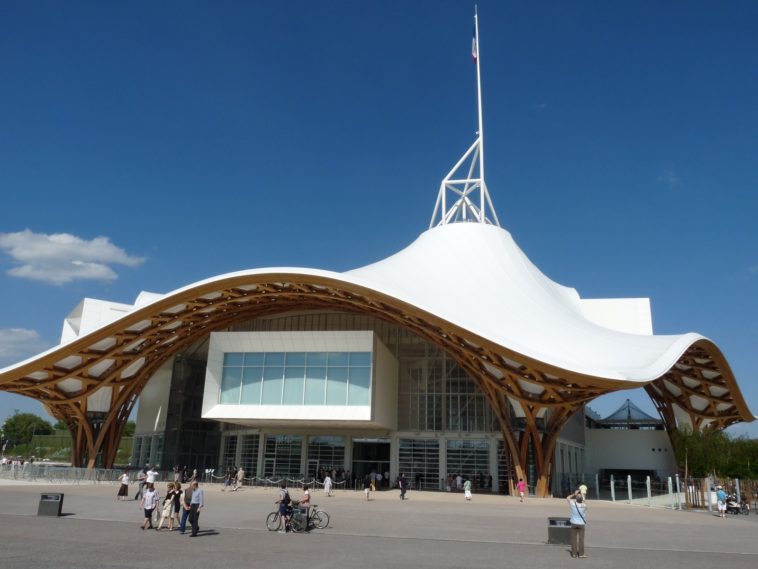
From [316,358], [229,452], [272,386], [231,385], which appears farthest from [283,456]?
[316,358]

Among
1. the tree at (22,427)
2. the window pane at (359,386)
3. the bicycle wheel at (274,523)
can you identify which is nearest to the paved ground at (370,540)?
the bicycle wheel at (274,523)

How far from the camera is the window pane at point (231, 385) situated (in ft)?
123

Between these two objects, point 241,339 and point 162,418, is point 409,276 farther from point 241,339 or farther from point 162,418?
point 162,418

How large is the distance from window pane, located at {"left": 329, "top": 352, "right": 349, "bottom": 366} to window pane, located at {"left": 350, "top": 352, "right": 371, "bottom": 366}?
338 millimetres

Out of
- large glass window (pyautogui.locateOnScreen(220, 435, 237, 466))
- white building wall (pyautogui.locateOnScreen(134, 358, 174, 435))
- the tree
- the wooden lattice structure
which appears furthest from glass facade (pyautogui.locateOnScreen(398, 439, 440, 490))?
the tree

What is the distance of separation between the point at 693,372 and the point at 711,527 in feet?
72.9

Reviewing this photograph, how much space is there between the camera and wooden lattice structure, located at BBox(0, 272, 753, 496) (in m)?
31.4

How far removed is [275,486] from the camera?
40062 mm

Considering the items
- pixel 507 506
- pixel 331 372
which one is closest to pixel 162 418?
pixel 331 372

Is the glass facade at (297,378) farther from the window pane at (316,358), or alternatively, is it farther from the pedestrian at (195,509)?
the pedestrian at (195,509)

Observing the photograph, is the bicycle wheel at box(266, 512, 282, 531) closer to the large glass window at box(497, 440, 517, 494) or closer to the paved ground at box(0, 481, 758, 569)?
the paved ground at box(0, 481, 758, 569)

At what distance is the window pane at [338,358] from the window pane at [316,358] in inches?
15.7

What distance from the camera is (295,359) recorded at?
122ft

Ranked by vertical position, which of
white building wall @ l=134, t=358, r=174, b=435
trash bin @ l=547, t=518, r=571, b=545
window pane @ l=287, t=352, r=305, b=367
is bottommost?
trash bin @ l=547, t=518, r=571, b=545
